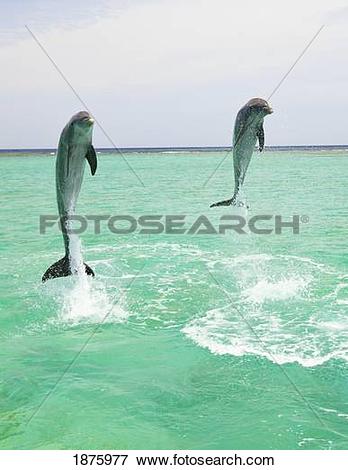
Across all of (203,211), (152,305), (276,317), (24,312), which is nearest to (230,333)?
(276,317)

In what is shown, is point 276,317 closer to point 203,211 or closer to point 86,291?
point 86,291

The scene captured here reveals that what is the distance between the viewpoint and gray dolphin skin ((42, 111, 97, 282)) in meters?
7.60

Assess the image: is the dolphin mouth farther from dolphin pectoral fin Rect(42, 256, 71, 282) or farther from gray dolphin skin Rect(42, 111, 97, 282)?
dolphin pectoral fin Rect(42, 256, 71, 282)

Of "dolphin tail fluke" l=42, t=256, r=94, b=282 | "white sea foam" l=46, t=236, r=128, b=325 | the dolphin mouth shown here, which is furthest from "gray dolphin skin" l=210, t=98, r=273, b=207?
"dolphin tail fluke" l=42, t=256, r=94, b=282

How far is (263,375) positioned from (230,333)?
1469 millimetres

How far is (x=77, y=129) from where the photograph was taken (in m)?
7.62

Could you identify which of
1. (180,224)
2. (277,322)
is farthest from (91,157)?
(180,224)

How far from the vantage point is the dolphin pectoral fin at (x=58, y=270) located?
8.51 m

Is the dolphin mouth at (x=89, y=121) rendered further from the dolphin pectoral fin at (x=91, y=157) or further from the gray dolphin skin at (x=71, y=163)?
the dolphin pectoral fin at (x=91, y=157)

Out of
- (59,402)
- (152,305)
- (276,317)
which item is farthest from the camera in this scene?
(152,305)

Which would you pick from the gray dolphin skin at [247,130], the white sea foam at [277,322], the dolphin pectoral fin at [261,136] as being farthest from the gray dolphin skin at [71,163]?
the dolphin pectoral fin at [261,136]

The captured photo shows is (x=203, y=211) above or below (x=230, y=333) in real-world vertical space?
below
